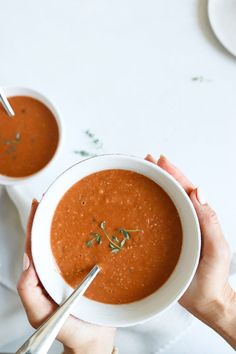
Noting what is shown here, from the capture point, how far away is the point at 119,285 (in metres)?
1.07

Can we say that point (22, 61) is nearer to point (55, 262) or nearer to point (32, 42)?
point (32, 42)

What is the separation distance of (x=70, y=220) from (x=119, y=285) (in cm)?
18

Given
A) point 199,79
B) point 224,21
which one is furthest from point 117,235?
point 224,21

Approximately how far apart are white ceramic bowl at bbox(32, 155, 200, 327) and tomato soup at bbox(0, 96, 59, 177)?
0.84 feet

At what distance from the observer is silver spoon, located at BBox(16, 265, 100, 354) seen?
34.2 inches

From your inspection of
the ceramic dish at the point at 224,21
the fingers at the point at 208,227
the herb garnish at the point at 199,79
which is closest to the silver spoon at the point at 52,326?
the fingers at the point at 208,227

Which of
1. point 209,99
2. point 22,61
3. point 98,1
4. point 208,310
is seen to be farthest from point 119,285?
point 98,1

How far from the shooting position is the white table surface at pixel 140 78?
1336 mm

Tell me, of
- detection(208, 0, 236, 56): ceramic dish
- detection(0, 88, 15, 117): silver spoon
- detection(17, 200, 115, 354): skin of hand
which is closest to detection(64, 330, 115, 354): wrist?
detection(17, 200, 115, 354): skin of hand

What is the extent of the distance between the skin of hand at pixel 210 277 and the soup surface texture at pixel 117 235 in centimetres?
11

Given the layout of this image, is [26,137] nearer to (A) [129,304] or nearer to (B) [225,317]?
(A) [129,304]

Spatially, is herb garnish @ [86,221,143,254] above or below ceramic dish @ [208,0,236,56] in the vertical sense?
below

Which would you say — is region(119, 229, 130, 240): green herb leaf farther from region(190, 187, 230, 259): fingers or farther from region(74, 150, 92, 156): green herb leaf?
region(74, 150, 92, 156): green herb leaf

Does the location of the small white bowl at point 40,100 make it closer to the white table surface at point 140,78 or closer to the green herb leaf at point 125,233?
the white table surface at point 140,78
